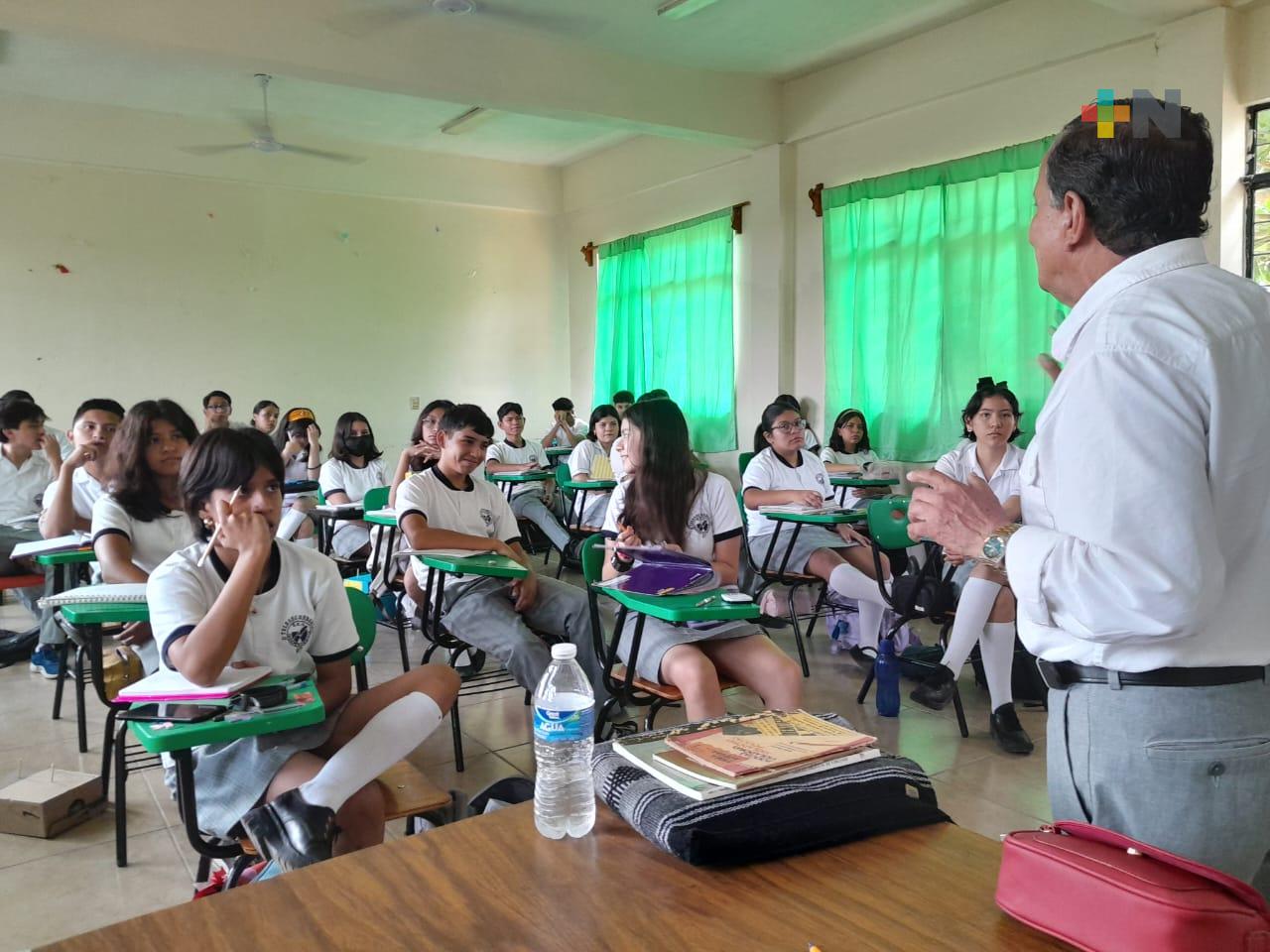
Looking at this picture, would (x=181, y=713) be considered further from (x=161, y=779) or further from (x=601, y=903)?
(x=161, y=779)

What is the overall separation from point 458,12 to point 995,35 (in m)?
3.31

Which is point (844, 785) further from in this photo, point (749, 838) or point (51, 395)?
point (51, 395)

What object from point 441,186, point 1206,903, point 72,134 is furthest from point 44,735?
point 441,186

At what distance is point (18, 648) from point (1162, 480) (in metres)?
5.16

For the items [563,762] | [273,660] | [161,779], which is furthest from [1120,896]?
[161,779]

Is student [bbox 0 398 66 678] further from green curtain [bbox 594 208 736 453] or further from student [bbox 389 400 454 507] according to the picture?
green curtain [bbox 594 208 736 453]

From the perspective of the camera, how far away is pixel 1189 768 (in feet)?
3.35

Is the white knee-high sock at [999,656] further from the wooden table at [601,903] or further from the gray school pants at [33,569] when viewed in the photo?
the gray school pants at [33,569]

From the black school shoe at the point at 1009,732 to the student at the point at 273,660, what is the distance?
2.09m

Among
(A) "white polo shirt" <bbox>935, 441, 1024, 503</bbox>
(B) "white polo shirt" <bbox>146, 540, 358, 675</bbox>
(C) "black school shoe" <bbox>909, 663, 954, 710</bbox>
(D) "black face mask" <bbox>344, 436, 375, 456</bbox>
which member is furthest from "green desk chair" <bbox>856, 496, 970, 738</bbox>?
(D) "black face mask" <bbox>344, 436, 375, 456</bbox>

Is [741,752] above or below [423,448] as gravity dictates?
below

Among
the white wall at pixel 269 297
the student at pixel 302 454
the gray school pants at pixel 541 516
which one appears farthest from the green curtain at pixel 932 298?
the white wall at pixel 269 297

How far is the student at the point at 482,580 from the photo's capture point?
10.0ft

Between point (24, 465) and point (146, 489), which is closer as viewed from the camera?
point (146, 489)
